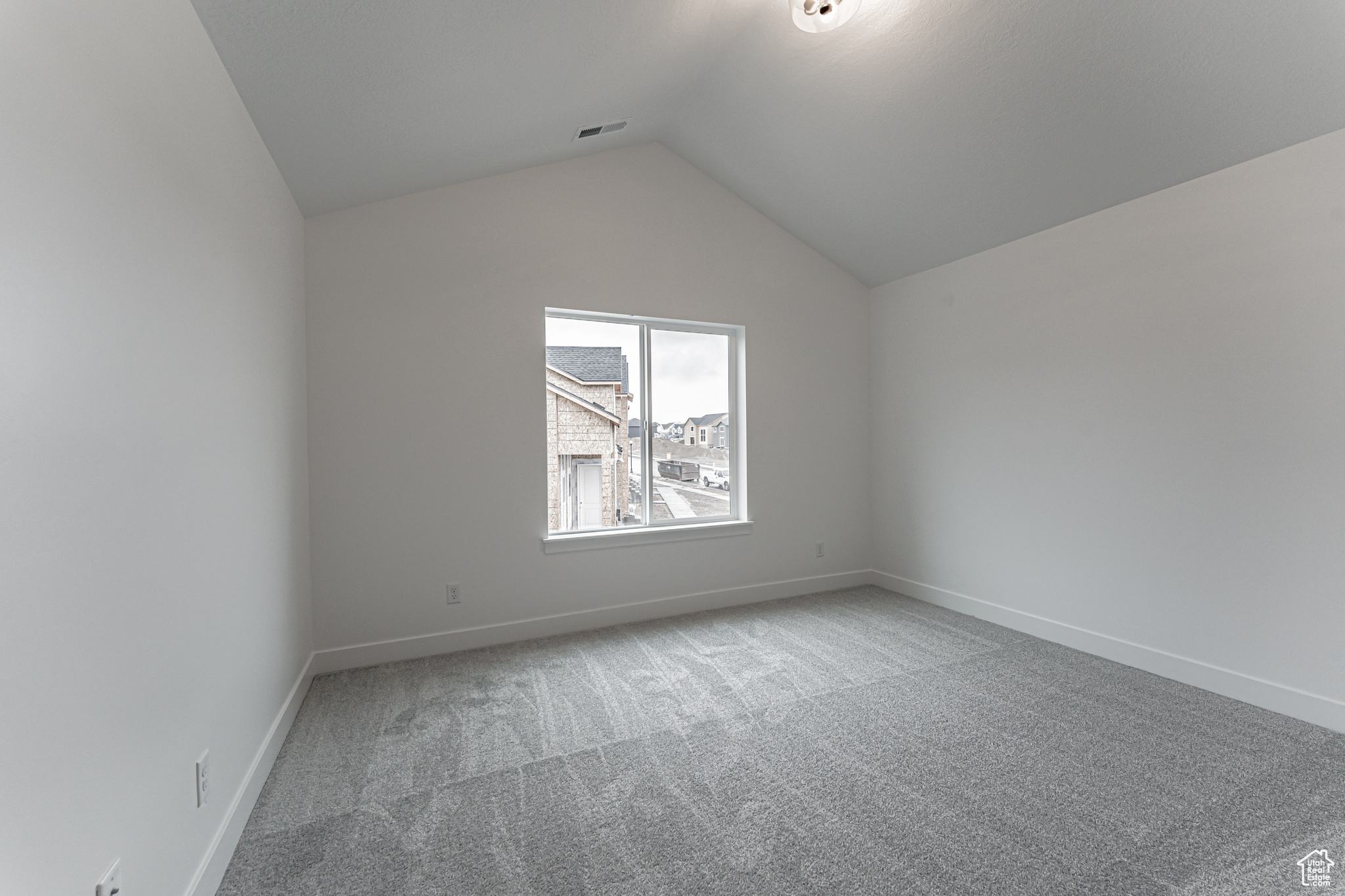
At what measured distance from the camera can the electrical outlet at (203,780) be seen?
151 cm

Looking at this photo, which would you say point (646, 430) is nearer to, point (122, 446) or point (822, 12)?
point (822, 12)

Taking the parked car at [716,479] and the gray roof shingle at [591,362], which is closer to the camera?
the gray roof shingle at [591,362]

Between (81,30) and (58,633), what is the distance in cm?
107

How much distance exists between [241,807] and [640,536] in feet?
7.61

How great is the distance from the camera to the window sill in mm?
3539

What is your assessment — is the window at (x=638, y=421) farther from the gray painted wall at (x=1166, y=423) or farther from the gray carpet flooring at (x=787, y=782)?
the gray painted wall at (x=1166, y=423)

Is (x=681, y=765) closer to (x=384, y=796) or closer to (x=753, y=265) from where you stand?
(x=384, y=796)

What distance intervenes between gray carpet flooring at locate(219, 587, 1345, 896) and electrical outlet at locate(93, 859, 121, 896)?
571 mm

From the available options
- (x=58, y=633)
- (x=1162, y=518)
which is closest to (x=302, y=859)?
(x=58, y=633)

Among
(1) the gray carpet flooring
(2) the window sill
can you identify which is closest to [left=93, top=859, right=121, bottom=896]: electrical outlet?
(1) the gray carpet flooring

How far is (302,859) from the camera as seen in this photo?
1692 millimetres

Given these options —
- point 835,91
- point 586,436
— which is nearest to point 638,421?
point 586,436

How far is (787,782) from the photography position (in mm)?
2039

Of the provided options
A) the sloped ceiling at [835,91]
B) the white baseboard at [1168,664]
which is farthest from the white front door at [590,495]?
the white baseboard at [1168,664]
